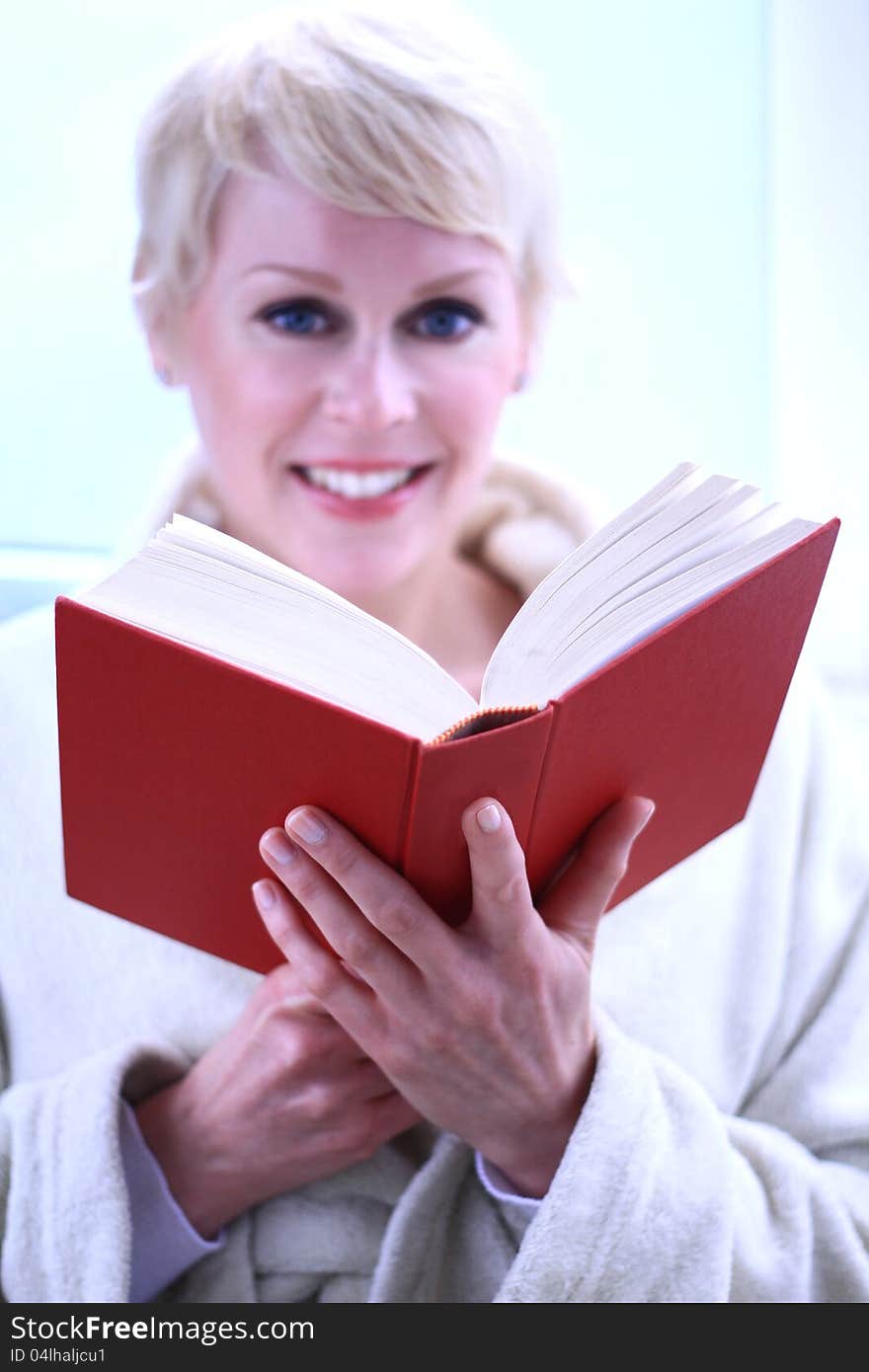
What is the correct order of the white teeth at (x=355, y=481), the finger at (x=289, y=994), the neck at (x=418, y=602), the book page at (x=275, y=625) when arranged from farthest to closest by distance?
the neck at (x=418, y=602) < the white teeth at (x=355, y=481) < the finger at (x=289, y=994) < the book page at (x=275, y=625)

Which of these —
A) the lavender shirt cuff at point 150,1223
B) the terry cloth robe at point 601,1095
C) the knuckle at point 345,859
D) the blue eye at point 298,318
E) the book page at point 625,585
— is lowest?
the lavender shirt cuff at point 150,1223

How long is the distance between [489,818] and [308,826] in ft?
0.29

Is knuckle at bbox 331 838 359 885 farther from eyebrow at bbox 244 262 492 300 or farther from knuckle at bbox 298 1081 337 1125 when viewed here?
eyebrow at bbox 244 262 492 300

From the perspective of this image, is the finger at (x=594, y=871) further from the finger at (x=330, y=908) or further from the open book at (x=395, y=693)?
the finger at (x=330, y=908)

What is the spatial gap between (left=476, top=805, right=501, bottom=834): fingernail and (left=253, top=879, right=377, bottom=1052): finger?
0.14 m

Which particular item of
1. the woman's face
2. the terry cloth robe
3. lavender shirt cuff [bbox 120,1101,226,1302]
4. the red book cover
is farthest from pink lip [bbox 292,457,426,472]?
lavender shirt cuff [bbox 120,1101,226,1302]

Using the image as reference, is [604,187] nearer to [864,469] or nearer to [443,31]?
[864,469]

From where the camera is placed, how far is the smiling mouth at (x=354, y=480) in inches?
39.9

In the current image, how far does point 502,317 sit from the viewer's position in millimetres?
1042

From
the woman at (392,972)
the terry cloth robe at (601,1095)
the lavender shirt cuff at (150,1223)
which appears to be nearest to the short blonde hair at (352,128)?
the woman at (392,972)

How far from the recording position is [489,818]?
0.60 meters
